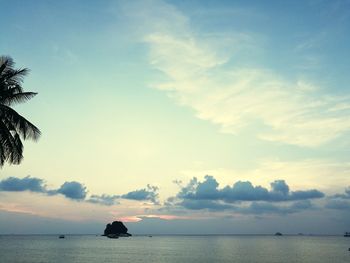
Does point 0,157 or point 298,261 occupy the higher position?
point 0,157

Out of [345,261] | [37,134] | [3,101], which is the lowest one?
[345,261]

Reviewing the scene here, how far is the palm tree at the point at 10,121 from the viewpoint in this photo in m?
32.3

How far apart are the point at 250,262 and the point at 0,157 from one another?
8572cm

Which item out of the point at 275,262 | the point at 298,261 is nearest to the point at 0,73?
the point at 275,262

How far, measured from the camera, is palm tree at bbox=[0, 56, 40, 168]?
32.3 metres

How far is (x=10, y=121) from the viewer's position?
3288cm

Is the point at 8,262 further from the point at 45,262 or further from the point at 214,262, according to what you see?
the point at 214,262

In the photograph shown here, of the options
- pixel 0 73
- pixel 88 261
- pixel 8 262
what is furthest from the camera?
pixel 88 261

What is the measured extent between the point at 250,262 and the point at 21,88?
86.5 meters

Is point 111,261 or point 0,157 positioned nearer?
point 0,157

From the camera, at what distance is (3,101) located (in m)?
33.3

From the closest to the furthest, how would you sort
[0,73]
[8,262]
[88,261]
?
1. [0,73]
2. [8,262]
3. [88,261]

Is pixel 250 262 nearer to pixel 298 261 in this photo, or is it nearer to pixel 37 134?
pixel 298 261

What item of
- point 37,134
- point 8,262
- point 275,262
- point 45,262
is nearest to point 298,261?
point 275,262
